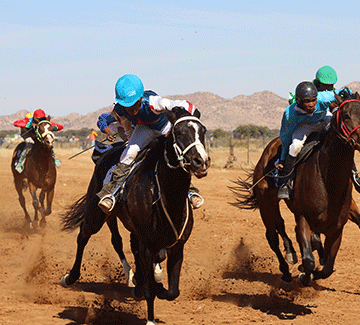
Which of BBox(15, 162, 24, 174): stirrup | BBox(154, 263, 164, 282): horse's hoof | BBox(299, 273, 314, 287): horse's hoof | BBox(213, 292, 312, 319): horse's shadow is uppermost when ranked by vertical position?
BBox(15, 162, 24, 174): stirrup

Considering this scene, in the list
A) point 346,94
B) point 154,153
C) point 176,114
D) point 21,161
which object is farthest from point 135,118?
point 21,161

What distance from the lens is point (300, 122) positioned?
7.67m

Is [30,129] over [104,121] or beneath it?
beneath

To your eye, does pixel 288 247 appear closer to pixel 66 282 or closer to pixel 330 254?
pixel 330 254

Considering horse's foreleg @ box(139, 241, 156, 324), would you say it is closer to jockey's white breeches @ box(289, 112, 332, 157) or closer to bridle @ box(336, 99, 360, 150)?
bridle @ box(336, 99, 360, 150)

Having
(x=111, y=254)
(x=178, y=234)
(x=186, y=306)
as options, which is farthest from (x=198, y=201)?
(x=111, y=254)

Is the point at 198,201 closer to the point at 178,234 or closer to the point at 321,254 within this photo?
the point at 178,234

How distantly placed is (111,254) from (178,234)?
15.5 feet

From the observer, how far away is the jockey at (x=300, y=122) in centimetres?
717

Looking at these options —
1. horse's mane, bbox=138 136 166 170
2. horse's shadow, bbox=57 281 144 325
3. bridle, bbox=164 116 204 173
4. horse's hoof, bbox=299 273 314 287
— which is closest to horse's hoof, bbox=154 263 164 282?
horse's shadow, bbox=57 281 144 325

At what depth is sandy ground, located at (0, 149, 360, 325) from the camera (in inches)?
263

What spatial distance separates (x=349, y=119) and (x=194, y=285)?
3421 mm

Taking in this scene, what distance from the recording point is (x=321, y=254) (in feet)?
27.2

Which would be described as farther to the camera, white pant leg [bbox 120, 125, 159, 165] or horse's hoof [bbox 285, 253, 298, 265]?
horse's hoof [bbox 285, 253, 298, 265]
